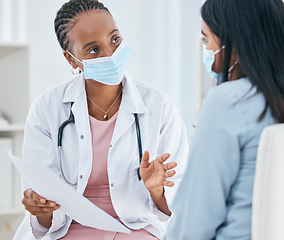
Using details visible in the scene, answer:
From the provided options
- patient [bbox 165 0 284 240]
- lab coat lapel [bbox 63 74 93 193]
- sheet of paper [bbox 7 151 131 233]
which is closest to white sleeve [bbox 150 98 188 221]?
lab coat lapel [bbox 63 74 93 193]

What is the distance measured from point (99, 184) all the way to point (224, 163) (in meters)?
0.70

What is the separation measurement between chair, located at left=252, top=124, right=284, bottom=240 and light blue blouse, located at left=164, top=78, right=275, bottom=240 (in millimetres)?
64

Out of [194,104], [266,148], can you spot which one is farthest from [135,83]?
[194,104]

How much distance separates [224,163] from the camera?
936mm

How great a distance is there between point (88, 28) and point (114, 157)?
454mm

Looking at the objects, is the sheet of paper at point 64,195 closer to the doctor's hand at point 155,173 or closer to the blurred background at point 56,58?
the doctor's hand at point 155,173

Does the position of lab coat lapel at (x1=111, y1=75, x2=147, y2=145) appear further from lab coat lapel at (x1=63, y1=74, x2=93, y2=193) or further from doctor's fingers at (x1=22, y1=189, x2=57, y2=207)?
doctor's fingers at (x1=22, y1=189, x2=57, y2=207)

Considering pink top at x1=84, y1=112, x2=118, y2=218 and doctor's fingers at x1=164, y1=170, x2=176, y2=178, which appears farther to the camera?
pink top at x1=84, y1=112, x2=118, y2=218

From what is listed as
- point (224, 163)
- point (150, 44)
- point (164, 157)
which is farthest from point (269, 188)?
point (150, 44)

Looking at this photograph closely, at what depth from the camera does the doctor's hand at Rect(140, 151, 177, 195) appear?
136 centimetres

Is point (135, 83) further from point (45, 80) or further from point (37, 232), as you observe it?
point (45, 80)

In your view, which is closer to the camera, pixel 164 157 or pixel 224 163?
pixel 224 163

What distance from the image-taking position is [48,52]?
2.92m

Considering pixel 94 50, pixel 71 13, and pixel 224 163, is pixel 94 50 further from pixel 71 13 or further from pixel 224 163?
pixel 224 163
